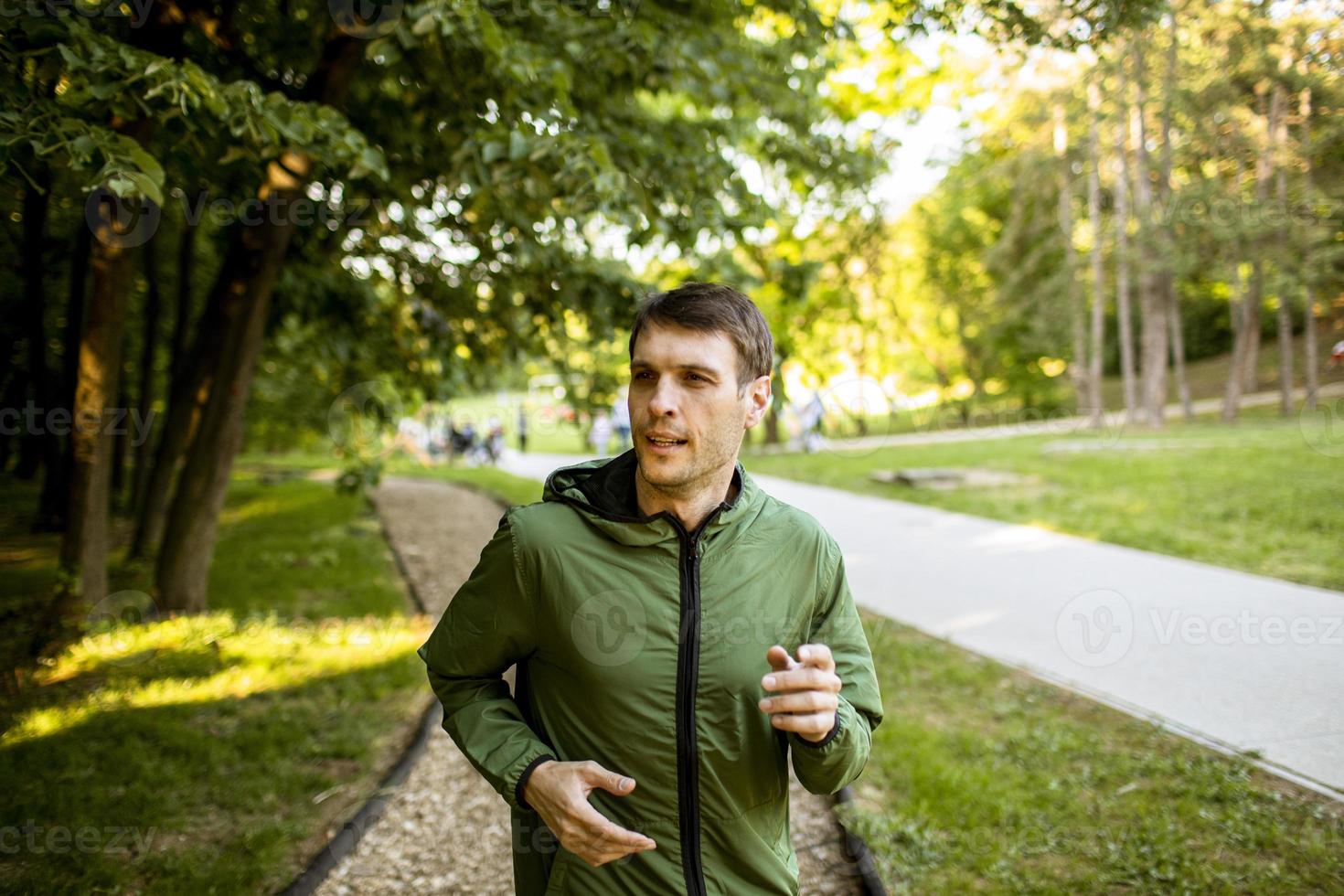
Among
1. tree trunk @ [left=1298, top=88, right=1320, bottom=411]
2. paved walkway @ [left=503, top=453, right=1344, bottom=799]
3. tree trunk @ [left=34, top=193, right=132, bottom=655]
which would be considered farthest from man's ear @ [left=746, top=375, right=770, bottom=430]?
tree trunk @ [left=1298, top=88, right=1320, bottom=411]

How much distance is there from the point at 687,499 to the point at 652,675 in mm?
372

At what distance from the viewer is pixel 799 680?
1.39 metres

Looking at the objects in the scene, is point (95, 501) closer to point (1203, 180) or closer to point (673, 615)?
point (673, 615)

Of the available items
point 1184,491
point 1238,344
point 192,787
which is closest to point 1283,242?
point 1184,491

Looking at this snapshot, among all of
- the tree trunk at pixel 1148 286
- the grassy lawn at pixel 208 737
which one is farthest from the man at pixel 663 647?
the tree trunk at pixel 1148 286

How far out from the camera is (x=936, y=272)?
30.4 m

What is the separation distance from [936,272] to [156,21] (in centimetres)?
2932

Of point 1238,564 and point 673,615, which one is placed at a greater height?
point 673,615

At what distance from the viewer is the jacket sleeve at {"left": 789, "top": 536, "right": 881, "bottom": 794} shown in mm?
1492

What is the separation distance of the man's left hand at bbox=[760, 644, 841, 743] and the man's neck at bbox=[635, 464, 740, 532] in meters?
0.38

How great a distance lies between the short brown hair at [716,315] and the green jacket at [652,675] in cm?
31

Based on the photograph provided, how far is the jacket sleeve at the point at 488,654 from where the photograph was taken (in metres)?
1.60

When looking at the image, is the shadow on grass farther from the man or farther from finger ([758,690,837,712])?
finger ([758,690,837,712])

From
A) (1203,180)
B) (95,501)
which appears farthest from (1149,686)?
(1203,180)
